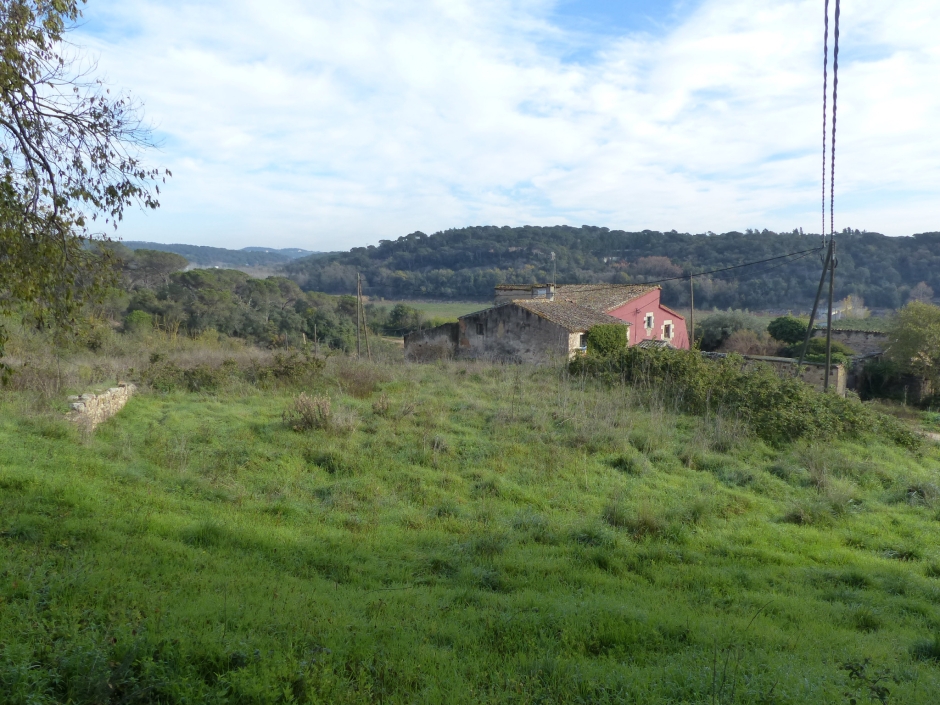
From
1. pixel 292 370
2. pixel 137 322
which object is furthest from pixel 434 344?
pixel 292 370

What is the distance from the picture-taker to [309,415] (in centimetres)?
1138

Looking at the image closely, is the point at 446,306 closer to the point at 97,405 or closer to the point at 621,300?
the point at 621,300

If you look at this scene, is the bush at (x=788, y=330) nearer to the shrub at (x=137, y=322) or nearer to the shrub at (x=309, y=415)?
the shrub at (x=309, y=415)

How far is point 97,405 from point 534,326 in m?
18.0

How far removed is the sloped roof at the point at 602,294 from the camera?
32875 millimetres

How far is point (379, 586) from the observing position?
5.52m

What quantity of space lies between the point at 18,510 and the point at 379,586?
12.3 ft

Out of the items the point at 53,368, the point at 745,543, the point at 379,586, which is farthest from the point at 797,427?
the point at 53,368

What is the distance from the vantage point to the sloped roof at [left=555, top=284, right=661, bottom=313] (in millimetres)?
32875

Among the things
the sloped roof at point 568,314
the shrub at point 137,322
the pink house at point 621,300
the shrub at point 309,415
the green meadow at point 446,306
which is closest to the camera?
the shrub at point 309,415

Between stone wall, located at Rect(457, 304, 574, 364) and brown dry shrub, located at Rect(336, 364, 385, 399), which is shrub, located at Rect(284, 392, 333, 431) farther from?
stone wall, located at Rect(457, 304, 574, 364)

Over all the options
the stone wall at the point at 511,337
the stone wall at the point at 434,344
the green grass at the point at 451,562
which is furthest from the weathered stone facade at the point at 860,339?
the green grass at the point at 451,562

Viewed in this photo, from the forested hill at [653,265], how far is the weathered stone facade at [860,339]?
63.5ft

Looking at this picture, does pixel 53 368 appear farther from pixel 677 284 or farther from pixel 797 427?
pixel 677 284
